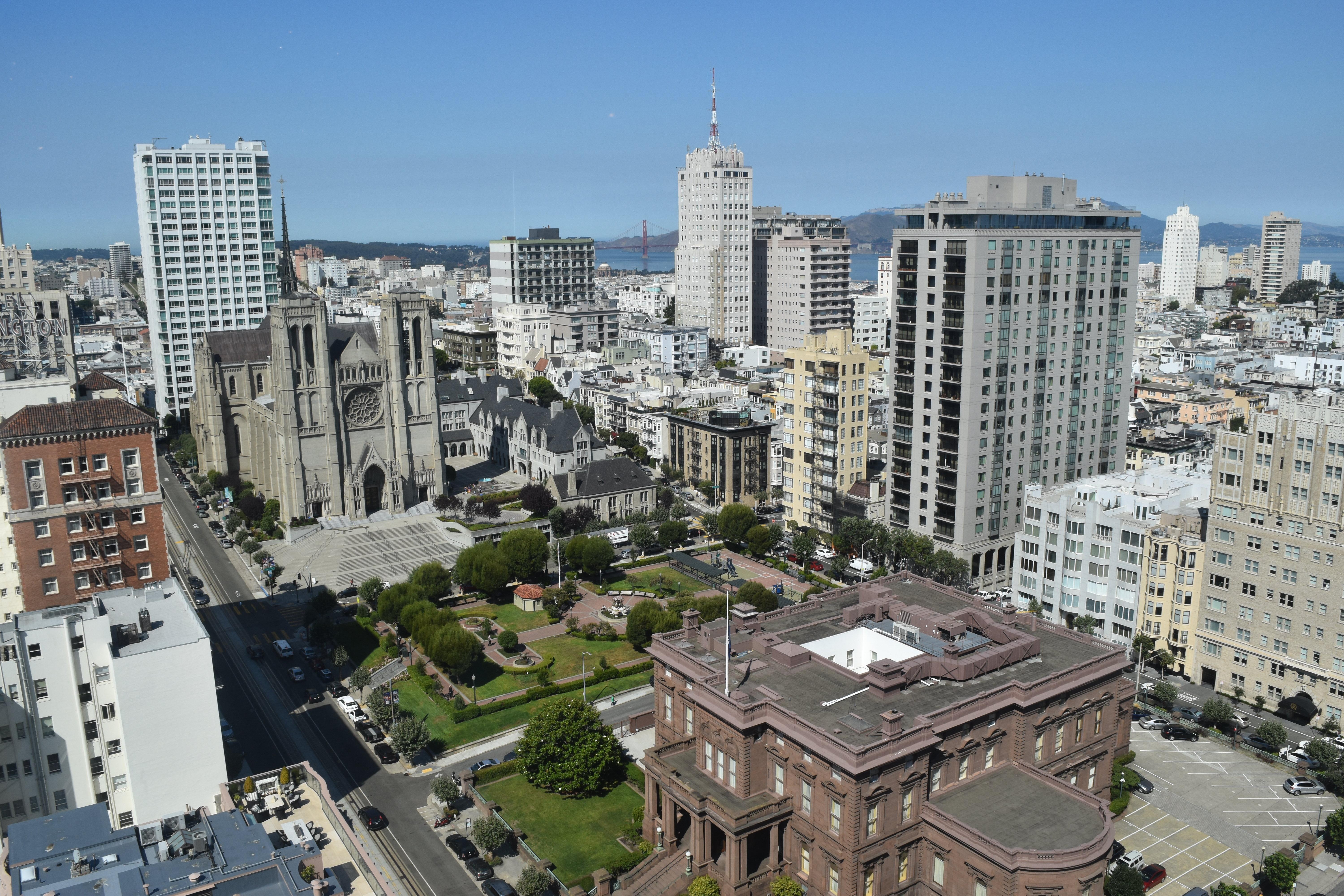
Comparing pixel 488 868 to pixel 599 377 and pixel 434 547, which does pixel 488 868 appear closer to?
pixel 434 547

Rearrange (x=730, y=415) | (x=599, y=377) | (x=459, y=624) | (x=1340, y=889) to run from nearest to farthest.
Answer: (x=1340, y=889)
(x=459, y=624)
(x=730, y=415)
(x=599, y=377)

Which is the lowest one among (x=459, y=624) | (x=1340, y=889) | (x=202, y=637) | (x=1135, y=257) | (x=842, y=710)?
(x=1340, y=889)

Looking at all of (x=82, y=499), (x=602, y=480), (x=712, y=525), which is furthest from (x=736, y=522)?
(x=82, y=499)

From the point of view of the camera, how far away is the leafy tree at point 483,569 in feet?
331

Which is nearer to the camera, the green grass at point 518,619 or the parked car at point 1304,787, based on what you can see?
the parked car at point 1304,787

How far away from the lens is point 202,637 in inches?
2089

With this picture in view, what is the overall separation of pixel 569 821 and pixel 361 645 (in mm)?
35616

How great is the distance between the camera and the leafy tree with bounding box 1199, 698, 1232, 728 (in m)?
74.3

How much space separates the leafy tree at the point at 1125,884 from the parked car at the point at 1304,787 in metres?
20.6

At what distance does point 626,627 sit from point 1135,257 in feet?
220

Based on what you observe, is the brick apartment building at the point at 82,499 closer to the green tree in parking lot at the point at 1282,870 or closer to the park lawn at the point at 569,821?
the park lawn at the point at 569,821

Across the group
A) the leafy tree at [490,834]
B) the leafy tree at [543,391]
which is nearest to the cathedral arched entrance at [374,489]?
the leafy tree at [543,391]

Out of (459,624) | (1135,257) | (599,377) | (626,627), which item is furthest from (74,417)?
(599,377)

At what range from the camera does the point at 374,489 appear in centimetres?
12750
